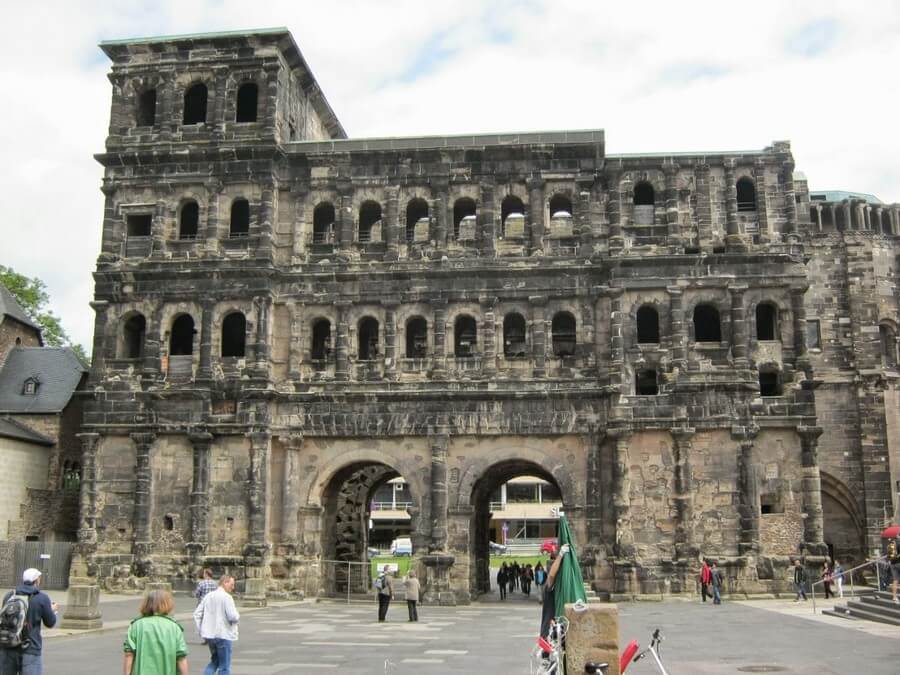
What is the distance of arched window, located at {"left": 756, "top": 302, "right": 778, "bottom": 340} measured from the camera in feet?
123

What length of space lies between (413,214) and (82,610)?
69.8 feet

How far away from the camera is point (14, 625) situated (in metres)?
12.5

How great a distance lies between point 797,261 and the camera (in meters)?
37.2

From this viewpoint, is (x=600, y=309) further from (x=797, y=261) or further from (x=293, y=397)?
(x=293, y=397)

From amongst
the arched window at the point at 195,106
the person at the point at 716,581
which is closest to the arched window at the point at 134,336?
the arched window at the point at 195,106

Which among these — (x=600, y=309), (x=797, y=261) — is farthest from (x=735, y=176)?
(x=600, y=309)

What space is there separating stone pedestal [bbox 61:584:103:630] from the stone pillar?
1188cm

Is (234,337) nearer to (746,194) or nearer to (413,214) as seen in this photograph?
(413,214)

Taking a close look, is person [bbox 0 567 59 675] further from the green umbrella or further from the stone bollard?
the green umbrella

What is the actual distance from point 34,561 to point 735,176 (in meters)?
29.9

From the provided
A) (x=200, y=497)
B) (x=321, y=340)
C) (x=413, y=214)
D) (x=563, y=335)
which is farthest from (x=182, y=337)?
(x=563, y=335)

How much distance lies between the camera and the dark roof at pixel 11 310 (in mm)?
48541

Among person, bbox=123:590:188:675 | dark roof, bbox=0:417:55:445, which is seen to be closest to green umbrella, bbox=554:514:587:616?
person, bbox=123:590:188:675

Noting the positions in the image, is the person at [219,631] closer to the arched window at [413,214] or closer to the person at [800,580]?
the person at [800,580]
